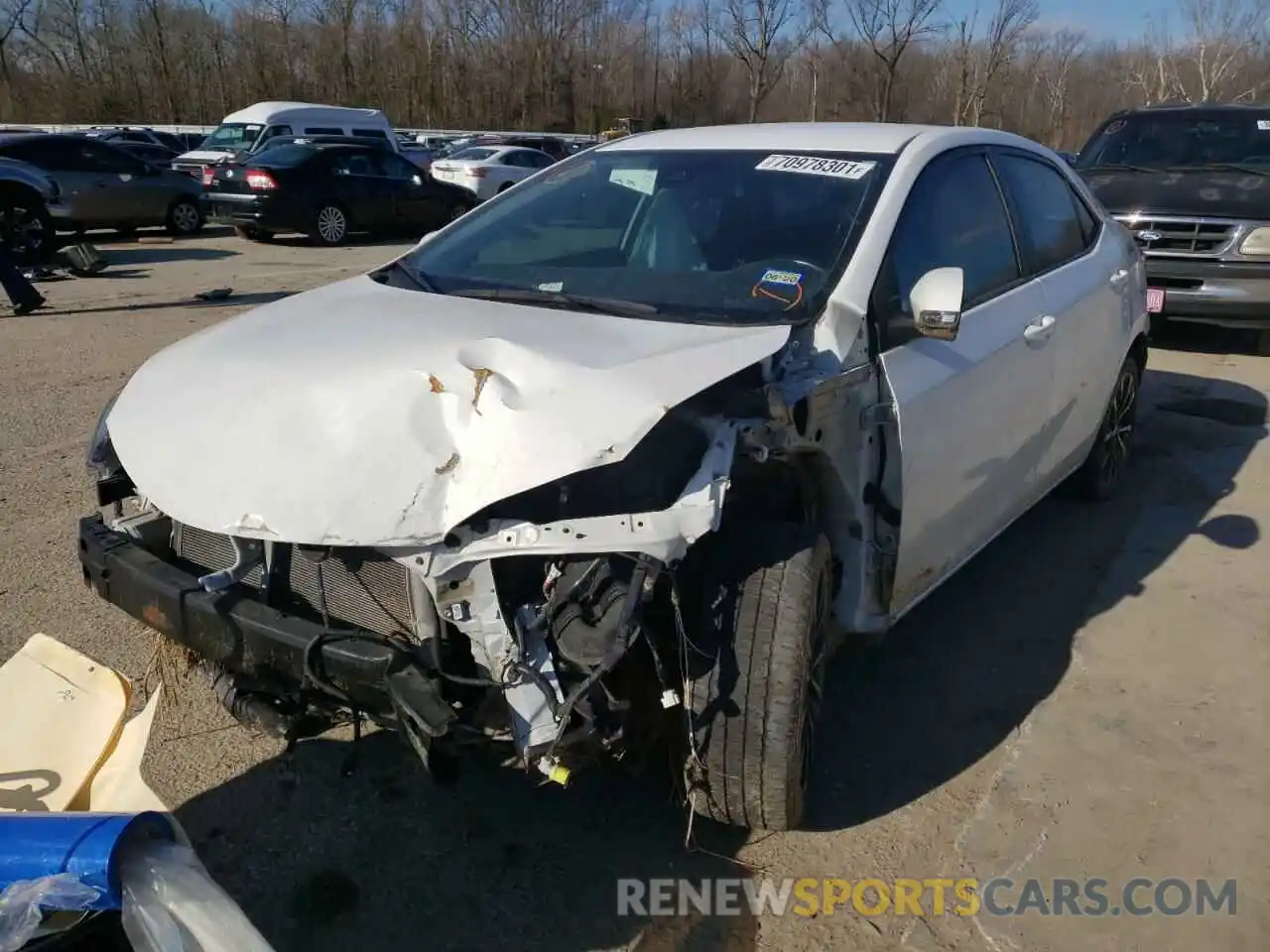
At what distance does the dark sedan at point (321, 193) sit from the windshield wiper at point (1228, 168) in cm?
1132

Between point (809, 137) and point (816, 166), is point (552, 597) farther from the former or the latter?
point (809, 137)

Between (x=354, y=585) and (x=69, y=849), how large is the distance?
0.95m

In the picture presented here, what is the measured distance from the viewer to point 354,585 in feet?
8.59

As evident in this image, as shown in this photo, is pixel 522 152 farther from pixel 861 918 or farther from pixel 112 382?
pixel 861 918

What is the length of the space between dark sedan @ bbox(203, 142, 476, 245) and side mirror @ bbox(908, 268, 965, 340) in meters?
14.0

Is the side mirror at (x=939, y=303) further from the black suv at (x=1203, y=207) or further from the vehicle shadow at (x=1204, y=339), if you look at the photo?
the vehicle shadow at (x=1204, y=339)

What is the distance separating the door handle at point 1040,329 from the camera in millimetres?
3707

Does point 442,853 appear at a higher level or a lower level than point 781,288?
lower

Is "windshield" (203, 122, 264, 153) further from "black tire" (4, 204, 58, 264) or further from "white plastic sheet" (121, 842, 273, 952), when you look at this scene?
"white plastic sheet" (121, 842, 273, 952)

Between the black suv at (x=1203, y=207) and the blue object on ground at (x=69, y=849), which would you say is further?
the black suv at (x=1203, y=207)

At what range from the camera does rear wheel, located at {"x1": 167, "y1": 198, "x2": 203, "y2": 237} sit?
16578 mm

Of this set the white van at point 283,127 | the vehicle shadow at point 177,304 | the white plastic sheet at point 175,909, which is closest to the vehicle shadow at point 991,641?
the white plastic sheet at point 175,909

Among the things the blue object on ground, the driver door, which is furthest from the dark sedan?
the blue object on ground

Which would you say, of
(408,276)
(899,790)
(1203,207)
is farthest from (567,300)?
(1203,207)
